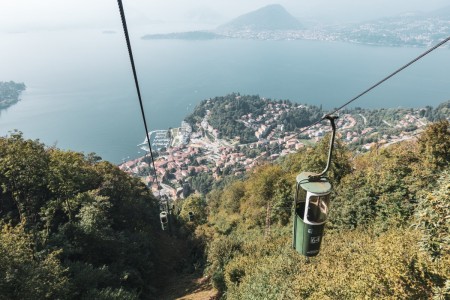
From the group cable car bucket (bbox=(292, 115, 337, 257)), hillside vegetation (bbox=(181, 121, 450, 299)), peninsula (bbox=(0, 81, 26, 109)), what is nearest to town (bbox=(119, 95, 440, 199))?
hillside vegetation (bbox=(181, 121, 450, 299))

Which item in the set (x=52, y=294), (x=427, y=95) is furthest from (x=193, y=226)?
(x=427, y=95)

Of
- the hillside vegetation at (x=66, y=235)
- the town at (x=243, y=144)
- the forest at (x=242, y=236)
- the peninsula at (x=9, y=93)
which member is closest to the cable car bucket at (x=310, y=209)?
the forest at (x=242, y=236)

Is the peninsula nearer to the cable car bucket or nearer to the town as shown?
the town

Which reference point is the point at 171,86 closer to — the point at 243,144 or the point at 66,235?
the point at 243,144

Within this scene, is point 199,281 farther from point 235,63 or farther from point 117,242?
point 235,63

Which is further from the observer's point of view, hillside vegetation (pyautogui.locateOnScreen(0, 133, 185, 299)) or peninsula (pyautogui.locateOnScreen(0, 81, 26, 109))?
peninsula (pyautogui.locateOnScreen(0, 81, 26, 109))

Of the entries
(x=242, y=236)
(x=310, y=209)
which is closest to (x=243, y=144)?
(x=242, y=236)

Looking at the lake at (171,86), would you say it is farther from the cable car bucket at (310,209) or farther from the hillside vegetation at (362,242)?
the cable car bucket at (310,209)
